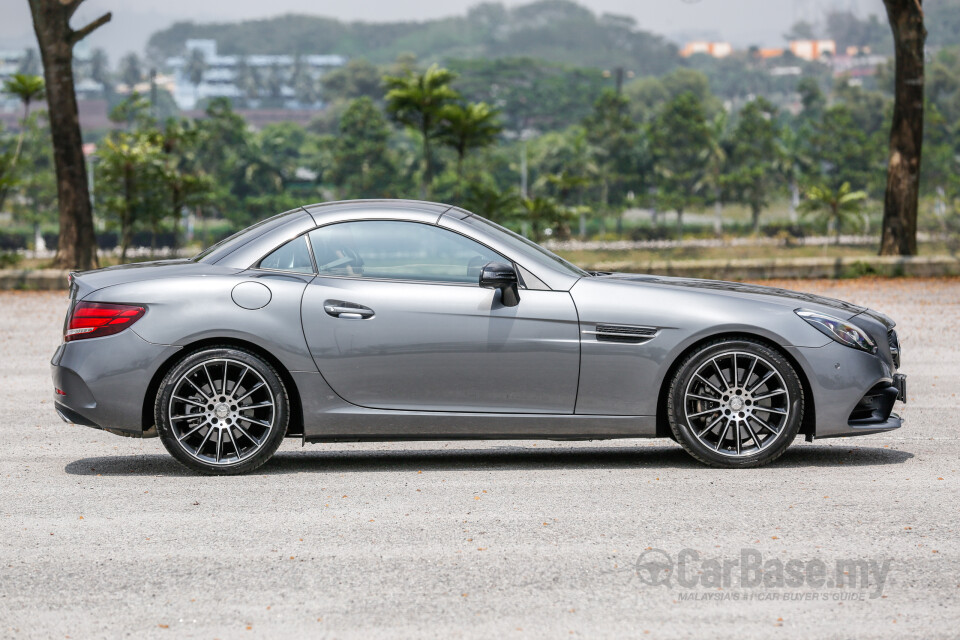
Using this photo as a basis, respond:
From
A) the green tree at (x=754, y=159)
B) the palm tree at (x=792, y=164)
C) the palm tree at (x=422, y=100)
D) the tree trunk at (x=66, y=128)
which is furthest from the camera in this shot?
the palm tree at (x=792, y=164)

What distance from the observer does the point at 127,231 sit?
82.5 feet

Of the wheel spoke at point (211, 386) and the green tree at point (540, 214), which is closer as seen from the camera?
the wheel spoke at point (211, 386)

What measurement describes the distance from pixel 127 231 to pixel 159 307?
1988cm

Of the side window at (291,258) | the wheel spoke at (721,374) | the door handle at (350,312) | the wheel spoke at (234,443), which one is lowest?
the wheel spoke at (234,443)

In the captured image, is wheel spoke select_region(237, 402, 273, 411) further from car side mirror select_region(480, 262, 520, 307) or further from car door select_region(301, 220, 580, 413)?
car side mirror select_region(480, 262, 520, 307)

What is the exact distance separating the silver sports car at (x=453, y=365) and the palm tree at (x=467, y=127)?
2376 cm

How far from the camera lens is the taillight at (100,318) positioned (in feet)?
20.5

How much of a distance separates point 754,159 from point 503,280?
4166 inches

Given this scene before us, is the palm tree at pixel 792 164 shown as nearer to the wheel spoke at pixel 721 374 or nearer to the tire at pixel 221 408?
the wheel spoke at pixel 721 374

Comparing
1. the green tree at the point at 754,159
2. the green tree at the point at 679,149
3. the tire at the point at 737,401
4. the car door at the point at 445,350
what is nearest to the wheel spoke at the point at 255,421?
the car door at the point at 445,350

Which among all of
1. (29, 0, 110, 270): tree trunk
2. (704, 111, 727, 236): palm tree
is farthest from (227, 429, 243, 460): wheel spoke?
(704, 111, 727, 236): palm tree

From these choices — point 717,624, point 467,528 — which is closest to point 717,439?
point 467,528

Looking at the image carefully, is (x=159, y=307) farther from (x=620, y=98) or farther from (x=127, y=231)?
(x=620, y=98)

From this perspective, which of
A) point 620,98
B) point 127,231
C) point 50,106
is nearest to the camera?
point 50,106
